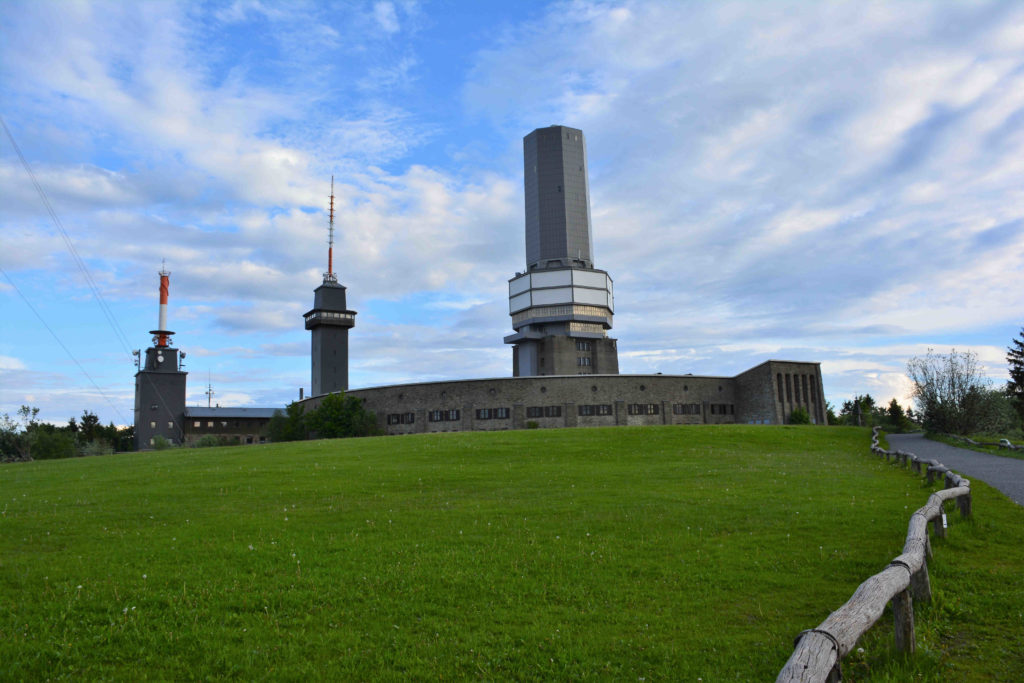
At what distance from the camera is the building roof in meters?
128

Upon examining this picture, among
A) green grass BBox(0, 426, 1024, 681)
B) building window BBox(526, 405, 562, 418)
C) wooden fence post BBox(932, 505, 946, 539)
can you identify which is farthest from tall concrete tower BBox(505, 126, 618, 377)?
wooden fence post BBox(932, 505, 946, 539)

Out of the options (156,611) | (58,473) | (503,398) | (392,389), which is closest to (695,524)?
(156,611)

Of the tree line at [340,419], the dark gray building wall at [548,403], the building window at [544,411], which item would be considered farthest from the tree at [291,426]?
the building window at [544,411]

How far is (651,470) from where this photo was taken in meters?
27.0

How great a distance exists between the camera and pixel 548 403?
79.9 m

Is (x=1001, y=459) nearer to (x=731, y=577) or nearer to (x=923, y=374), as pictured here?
(x=731, y=577)

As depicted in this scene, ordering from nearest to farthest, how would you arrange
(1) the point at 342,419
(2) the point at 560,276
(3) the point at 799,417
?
(1) the point at 342,419
(3) the point at 799,417
(2) the point at 560,276

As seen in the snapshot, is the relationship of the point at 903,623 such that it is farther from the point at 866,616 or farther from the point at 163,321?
the point at 163,321

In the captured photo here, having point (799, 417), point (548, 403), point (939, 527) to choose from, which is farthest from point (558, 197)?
point (939, 527)

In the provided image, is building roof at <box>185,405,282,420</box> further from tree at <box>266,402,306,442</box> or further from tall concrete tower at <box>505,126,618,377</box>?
tall concrete tower at <box>505,126,618,377</box>

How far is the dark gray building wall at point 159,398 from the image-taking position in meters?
123

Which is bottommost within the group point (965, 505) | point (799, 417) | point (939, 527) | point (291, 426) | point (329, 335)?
point (939, 527)

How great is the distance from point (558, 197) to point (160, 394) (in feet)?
275

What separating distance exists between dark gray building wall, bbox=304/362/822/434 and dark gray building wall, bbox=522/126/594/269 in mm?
50865
